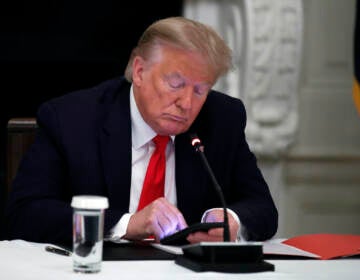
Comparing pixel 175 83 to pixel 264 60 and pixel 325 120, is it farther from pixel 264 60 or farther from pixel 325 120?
pixel 325 120

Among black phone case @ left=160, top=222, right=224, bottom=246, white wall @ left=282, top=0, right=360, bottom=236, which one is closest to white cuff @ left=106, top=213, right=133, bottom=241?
black phone case @ left=160, top=222, right=224, bottom=246

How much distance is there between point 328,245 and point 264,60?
1891 millimetres

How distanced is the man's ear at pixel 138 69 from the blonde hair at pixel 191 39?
0.14 ft

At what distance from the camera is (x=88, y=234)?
1881 millimetres

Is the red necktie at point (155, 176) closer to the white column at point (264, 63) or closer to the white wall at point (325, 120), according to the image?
the white column at point (264, 63)

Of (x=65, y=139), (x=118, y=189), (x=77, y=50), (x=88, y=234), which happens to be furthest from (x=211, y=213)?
(x=77, y=50)

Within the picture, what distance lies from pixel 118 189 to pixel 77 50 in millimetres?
1804

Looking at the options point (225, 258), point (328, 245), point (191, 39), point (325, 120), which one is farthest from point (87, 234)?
point (325, 120)

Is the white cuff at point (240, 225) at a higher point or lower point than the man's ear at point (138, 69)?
lower

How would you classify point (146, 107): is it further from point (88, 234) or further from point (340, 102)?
point (340, 102)

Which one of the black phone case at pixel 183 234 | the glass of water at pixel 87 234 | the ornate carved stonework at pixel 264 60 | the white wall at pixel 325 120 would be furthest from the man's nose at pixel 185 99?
the white wall at pixel 325 120

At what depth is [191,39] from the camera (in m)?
2.57

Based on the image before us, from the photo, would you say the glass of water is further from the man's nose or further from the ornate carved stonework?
the ornate carved stonework

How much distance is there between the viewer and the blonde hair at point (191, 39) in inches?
101
